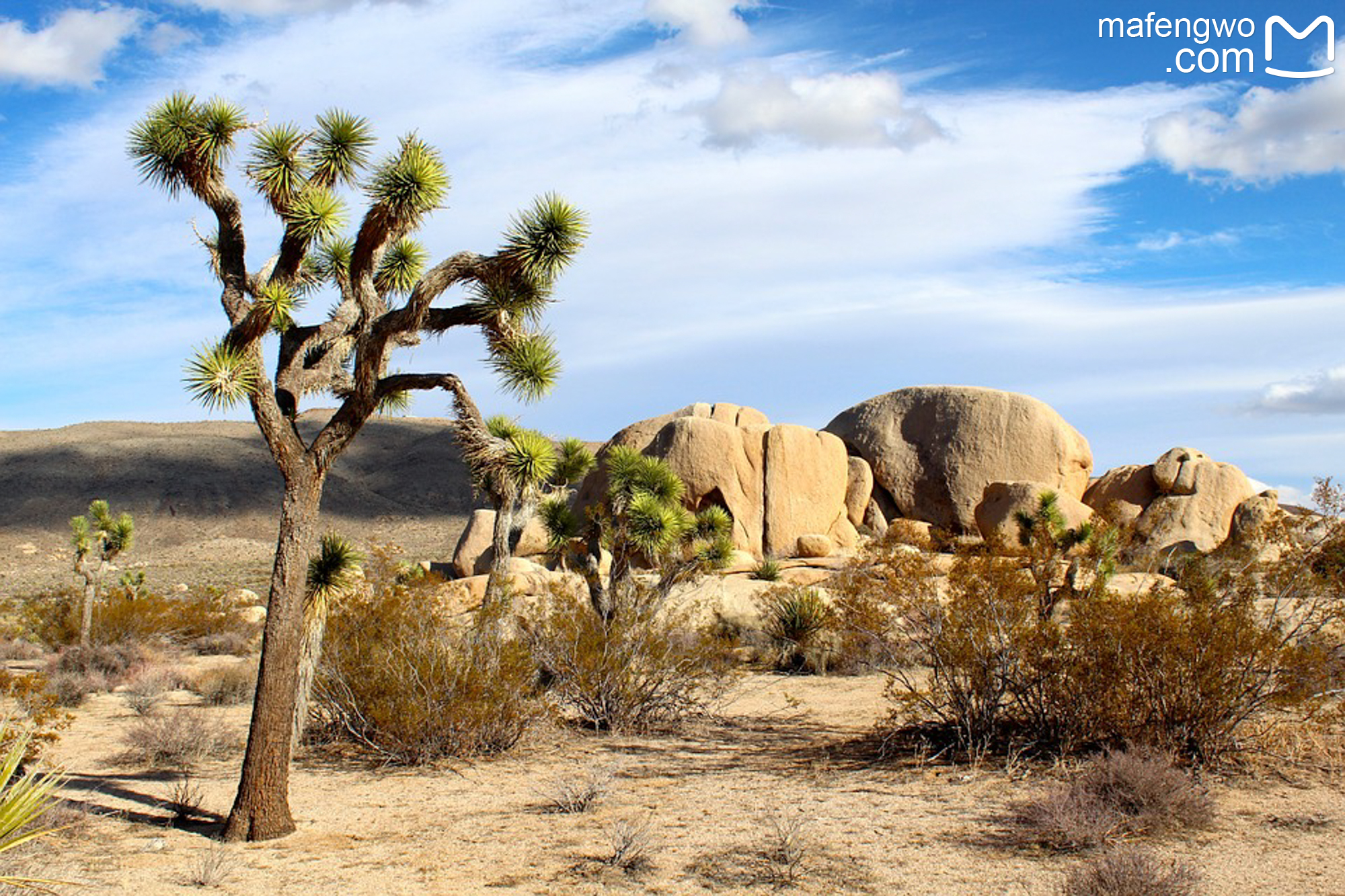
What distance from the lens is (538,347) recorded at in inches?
410

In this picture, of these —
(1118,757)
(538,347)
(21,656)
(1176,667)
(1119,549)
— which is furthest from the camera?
(1119,549)

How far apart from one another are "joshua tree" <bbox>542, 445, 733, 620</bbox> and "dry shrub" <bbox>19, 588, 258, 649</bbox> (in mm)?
8782

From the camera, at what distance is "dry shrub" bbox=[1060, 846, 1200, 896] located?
6.39 m

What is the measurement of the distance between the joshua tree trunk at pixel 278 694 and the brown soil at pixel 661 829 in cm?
24

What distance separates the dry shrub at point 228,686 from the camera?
1625 centimetres

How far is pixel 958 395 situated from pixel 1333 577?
78.9 feet

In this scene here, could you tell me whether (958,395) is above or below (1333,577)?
above

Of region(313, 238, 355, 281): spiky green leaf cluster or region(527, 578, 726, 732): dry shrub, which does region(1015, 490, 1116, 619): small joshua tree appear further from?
region(313, 238, 355, 281): spiky green leaf cluster

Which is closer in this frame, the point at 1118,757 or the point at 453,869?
the point at 453,869

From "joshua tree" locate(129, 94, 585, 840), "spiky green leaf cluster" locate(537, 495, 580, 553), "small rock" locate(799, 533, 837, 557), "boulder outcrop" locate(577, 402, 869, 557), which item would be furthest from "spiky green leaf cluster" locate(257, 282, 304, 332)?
"small rock" locate(799, 533, 837, 557)

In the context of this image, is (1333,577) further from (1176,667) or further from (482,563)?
(482,563)

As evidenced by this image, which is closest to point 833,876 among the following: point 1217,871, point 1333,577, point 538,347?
point 1217,871

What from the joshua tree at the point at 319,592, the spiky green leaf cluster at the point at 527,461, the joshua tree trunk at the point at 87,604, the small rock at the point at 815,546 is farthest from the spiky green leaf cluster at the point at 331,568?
the small rock at the point at 815,546

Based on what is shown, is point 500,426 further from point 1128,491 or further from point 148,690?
point 1128,491
